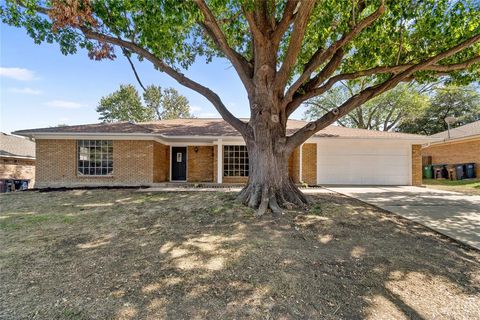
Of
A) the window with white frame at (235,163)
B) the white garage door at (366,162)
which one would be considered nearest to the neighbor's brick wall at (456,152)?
the white garage door at (366,162)

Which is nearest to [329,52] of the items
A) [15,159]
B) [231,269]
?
[231,269]

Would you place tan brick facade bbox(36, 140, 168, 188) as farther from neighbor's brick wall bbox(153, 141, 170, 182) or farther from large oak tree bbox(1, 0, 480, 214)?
large oak tree bbox(1, 0, 480, 214)

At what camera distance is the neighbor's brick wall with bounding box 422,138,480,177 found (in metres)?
16.8

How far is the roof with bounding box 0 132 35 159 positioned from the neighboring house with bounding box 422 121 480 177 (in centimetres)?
2752

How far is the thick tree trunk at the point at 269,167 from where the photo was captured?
6.89m

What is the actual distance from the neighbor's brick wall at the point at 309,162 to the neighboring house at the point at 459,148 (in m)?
8.31

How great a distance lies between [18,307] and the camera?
254cm

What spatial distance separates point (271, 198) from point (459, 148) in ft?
63.0

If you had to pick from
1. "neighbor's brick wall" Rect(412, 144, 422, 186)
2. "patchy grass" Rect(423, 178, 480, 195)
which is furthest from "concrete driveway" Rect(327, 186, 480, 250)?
"neighbor's brick wall" Rect(412, 144, 422, 186)

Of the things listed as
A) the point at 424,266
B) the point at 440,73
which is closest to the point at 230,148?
the point at 440,73

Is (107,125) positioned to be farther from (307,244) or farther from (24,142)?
(24,142)

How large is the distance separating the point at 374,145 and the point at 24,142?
26675 mm

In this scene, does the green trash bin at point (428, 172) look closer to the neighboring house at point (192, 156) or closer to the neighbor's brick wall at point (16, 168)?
the neighboring house at point (192, 156)

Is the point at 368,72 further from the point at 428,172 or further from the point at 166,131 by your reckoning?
Answer: the point at 428,172
